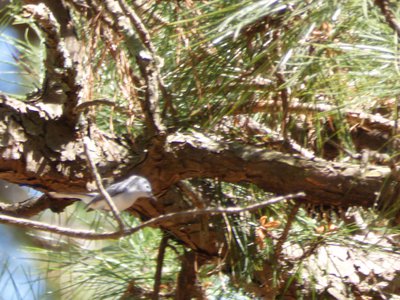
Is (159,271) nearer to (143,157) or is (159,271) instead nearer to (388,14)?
(143,157)

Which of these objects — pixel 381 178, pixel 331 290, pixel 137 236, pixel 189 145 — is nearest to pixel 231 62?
pixel 189 145

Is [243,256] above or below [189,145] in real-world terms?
below

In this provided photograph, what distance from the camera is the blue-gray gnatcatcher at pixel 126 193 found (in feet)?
2.73

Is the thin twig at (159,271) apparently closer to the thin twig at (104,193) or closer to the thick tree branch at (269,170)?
the thick tree branch at (269,170)

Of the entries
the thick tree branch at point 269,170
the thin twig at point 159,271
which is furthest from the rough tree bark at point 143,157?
the thin twig at point 159,271

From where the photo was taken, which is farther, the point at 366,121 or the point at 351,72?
the point at 366,121

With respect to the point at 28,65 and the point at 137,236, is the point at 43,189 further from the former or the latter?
the point at 28,65

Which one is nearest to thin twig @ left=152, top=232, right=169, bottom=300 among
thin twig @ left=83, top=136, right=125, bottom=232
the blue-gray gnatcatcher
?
the blue-gray gnatcatcher

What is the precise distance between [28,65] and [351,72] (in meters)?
0.77

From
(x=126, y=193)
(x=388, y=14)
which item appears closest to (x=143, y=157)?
(x=126, y=193)

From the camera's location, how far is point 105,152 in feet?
2.91

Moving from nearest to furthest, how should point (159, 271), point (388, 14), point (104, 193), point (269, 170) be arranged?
point (104, 193)
point (388, 14)
point (269, 170)
point (159, 271)

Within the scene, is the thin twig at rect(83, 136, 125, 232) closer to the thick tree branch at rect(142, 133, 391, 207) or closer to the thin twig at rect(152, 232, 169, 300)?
the thick tree branch at rect(142, 133, 391, 207)

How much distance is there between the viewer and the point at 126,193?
2.67 feet
